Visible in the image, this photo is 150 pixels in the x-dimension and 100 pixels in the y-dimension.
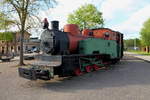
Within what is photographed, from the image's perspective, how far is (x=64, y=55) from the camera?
835 centimetres

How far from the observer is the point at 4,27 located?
16.9 metres

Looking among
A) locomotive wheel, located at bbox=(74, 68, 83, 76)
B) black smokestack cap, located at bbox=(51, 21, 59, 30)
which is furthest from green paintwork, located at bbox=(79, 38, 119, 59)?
black smokestack cap, located at bbox=(51, 21, 59, 30)

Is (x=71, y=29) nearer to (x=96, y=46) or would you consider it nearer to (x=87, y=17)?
(x=96, y=46)

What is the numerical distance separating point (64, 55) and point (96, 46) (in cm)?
329

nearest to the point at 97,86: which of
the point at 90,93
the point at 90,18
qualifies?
the point at 90,93

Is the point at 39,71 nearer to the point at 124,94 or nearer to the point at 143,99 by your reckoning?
the point at 124,94

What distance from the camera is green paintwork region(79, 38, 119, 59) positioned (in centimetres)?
1024

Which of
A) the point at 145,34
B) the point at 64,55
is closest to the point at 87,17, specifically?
the point at 145,34

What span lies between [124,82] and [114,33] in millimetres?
7745

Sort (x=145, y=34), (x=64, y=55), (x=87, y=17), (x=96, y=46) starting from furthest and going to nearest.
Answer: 1. (x=145, y=34)
2. (x=87, y=17)
3. (x=96, y=46)
4. (x=64, y=55)

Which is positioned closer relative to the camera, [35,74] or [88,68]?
[35,74]

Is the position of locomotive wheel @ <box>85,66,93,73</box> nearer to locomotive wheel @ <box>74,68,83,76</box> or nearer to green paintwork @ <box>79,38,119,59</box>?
locomotive wheel @ <box>74,68,83,76</box>

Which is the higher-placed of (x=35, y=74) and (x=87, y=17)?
(x=87, y=17)

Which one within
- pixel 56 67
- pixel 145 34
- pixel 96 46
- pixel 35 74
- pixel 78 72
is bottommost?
pixel 78 72
